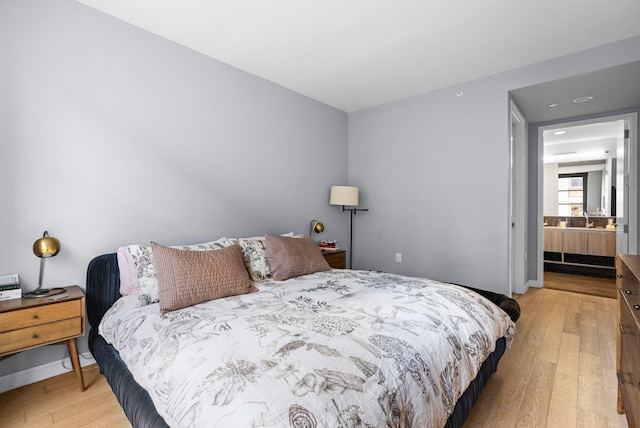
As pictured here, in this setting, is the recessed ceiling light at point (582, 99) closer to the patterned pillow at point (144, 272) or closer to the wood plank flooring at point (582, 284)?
the wood plank flooring at point (582, 284)

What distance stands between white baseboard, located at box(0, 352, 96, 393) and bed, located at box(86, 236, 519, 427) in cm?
27

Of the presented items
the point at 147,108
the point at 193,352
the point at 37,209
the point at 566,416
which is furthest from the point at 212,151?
the point at 566,416

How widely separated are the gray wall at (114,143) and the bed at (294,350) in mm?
382

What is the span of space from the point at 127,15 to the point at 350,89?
7.31 feet

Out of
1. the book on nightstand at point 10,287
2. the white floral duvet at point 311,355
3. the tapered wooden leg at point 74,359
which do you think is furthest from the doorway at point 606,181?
the book on nightstand at point 10,287

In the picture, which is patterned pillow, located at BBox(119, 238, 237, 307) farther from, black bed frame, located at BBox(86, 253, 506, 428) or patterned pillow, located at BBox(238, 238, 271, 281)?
patterned pillow, located at BBox(238, 238, 271, 281)

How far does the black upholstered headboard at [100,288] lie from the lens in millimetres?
2121

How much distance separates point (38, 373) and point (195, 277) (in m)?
1.31

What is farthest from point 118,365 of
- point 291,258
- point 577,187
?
point 577,187

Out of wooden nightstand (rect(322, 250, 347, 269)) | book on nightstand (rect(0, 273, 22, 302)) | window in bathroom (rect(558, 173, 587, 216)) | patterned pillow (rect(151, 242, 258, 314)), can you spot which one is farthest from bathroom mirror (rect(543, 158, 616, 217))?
book on nightstand (rect(0, 273, 22, 302))

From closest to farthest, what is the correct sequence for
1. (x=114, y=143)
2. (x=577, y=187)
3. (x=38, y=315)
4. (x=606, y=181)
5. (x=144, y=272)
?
(x=38, y=315) < (x=144, y=272) < (x=114, y=143) < (x=606, y=181) < (x=577, y=187)

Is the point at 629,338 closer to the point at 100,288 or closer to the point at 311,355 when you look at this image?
the point at 311,355

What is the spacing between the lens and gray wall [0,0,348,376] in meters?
1.96

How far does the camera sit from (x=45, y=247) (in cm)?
192
